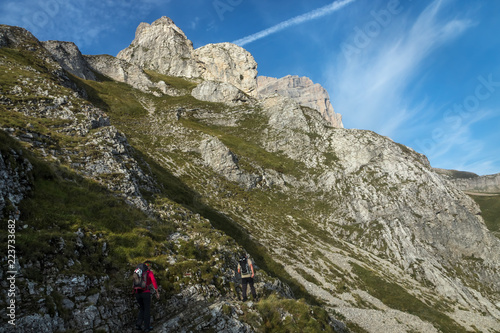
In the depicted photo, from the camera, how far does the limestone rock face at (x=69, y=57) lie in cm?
11994

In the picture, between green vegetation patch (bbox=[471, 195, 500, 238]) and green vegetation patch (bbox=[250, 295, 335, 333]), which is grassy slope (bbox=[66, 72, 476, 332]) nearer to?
green vegetation patch (bbox=[250, 295, 335, 333])

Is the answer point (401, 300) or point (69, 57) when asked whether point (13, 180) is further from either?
point (69, 57)

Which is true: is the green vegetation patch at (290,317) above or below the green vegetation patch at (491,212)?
below

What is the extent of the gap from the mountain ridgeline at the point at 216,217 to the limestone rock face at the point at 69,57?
2.91ft

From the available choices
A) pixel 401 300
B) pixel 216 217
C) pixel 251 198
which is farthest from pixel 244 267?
pixel 251 198

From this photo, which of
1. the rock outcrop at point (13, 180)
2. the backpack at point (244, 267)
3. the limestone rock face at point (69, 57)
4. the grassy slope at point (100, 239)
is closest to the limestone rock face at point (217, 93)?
the limestone rock face at point (69, 57)

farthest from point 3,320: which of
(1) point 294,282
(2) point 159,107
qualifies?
(2) point 159,107

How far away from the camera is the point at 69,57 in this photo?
4936 inches

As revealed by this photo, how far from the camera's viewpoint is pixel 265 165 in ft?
288

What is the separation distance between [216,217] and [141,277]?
Answer: 37075 millimetres

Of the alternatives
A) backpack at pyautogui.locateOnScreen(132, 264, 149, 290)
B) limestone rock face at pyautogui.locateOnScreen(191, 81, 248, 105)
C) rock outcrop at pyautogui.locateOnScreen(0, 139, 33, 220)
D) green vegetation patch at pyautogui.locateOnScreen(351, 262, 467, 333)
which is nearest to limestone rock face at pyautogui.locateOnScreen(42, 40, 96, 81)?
limestone rock face at pyautogui.locateOnScreen(191, 81, 248, 105)

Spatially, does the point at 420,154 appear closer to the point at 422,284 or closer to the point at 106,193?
the point at 422,284

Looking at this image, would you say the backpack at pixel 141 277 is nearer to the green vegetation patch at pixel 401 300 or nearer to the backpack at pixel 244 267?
the backpack at pixel 244 267

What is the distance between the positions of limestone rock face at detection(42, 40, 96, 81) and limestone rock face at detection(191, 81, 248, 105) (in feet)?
194
